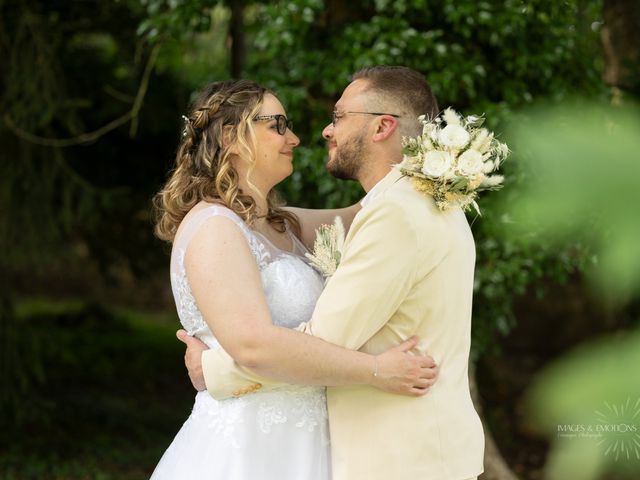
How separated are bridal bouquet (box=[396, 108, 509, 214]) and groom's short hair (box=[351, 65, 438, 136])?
0.28 meters

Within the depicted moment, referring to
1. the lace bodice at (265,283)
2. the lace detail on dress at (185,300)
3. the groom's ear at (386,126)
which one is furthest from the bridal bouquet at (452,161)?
the lace detail on dress at (185,300)

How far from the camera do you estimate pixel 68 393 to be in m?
8.89

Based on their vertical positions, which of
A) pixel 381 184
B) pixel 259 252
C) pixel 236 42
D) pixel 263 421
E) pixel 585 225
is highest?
pixel 585 225

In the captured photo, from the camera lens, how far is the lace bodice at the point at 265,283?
8.43 feet

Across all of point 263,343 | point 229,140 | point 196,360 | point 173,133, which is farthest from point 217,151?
Result: point 173,133

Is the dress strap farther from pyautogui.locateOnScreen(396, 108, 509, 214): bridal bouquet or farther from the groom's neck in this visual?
pyautogui.locateOnScreen(396, 108, 509, 214): bridal bouquet

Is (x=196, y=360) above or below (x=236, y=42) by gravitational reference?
below

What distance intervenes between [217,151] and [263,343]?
799mm

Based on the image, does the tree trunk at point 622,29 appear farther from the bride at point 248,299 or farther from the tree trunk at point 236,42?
the bride at point 248,299

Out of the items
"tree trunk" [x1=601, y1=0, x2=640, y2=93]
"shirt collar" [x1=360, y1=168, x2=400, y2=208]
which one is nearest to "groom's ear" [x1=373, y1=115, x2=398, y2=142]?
"shirt collar" [x1=360, y1=168, x2=400, y2=208]

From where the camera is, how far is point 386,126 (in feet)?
8.55

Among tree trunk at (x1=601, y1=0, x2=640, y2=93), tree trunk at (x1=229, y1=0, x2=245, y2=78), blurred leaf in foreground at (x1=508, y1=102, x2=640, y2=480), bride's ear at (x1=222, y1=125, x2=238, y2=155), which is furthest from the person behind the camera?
tree trunk at (x1=229, y1=0, x2=245, y2=78)

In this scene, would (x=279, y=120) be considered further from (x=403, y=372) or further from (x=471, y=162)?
(x=403, y=372)

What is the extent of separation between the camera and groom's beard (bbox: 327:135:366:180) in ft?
8.66
